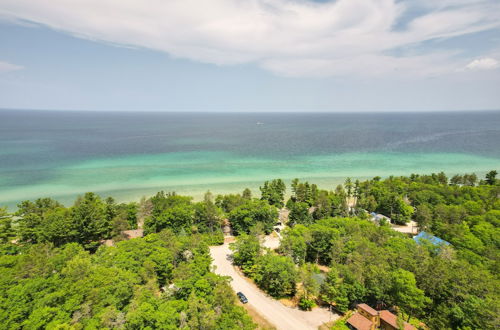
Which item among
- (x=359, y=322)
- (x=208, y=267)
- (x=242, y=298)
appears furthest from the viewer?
(x=208, y=267)

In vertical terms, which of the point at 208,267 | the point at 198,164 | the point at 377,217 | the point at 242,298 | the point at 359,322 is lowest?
the point at 242,298

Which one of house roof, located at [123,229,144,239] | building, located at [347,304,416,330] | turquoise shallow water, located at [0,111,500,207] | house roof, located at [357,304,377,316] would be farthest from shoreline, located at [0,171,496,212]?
building, located at [347,304,416,330]

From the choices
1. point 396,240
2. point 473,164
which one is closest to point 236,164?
point 396,240

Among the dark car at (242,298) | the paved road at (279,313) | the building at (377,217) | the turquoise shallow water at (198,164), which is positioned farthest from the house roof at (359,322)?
the turquoise shallow water at (198,164)

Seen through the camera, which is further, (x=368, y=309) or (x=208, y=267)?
(x=208, y=267)

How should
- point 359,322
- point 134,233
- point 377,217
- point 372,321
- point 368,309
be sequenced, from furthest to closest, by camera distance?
point 377,217, point 134,233, point 368,309, point 372,321, point 359,322

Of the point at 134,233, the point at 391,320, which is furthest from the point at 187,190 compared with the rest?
the point at 391,320

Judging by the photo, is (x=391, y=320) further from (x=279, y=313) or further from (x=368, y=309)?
(x=279, y=313)
